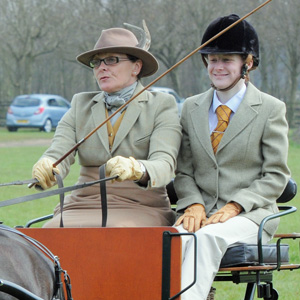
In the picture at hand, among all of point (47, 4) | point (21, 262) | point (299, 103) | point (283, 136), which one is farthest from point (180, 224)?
point (299, 103)

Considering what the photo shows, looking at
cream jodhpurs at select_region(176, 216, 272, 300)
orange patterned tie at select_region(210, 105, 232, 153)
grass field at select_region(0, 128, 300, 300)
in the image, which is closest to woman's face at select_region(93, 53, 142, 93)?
orange patterned tie at select_region(210, 105, 232, 153)

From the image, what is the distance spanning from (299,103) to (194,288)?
119ft

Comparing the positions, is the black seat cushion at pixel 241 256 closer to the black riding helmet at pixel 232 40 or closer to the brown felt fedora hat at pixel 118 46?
the black riding helmet at pixel 232 40

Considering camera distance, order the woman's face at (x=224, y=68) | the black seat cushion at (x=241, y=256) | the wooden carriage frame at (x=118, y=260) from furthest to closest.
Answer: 1. the woman's face at (x=224, y=68)
2. the black seat cushion at (x=241, y=256)
3. the wooden carriage frame at (x=118, y=260)

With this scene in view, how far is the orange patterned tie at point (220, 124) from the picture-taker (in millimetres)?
4699

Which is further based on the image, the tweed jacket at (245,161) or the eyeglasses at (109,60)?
the eyeglasses at (109,60)

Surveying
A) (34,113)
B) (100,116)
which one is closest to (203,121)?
(100,116)

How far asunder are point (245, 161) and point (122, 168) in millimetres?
973

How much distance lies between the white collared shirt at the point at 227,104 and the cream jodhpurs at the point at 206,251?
679 mm

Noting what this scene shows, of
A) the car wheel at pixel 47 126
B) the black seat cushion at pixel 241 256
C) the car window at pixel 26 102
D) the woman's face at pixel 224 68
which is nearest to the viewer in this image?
the black seat cushion at pixel 241 256

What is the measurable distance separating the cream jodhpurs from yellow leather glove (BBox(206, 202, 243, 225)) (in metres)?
0.04

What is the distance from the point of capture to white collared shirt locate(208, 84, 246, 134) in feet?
15.5

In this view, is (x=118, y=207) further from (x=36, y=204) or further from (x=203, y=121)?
(x=36, y=204)

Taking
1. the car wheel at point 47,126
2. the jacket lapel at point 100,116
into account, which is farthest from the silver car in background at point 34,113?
the jacket lapel at point 100,116
